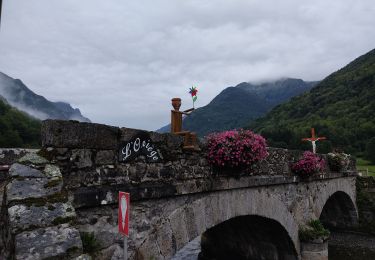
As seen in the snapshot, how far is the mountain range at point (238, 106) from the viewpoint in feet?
318

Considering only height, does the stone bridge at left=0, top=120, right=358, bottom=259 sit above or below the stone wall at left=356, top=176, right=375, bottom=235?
above

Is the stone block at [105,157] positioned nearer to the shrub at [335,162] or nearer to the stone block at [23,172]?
the stone block at [23,172]

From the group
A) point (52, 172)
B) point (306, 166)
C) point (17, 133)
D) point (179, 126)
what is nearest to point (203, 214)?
point (179, 126)

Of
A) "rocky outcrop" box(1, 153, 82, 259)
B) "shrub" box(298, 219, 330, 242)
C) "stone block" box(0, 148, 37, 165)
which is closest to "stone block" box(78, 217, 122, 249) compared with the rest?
"rocky outcrop" box(1, 153, 82, 259)

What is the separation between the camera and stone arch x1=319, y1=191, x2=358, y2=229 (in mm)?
16609

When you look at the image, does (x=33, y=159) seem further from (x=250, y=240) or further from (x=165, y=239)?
(x=250, y=240)

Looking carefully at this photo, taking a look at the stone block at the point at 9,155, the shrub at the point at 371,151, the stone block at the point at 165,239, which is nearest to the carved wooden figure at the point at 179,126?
the stone block at the point at 165,239

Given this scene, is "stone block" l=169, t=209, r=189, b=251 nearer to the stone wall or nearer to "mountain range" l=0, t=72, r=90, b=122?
the stone wall

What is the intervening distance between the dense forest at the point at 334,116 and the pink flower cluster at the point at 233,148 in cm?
3283

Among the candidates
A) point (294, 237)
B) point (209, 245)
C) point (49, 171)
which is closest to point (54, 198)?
point (49, 171)

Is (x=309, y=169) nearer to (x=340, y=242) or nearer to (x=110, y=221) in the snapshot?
(x=110, y=221)

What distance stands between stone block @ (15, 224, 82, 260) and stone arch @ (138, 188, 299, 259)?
1476mm

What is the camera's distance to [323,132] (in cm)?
4394

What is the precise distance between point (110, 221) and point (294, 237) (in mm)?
5826
